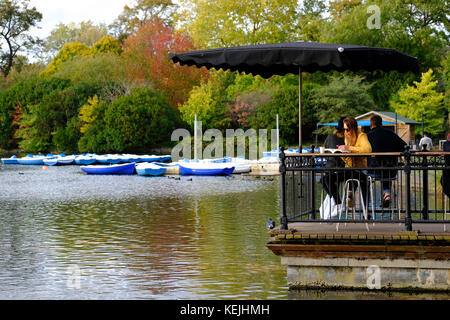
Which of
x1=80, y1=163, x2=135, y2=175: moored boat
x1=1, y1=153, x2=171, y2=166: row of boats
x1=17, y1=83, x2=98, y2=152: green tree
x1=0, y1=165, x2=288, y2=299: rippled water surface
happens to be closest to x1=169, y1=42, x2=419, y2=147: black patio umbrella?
x1=0, y1=165, x2=288, y2=299: rippled water surface

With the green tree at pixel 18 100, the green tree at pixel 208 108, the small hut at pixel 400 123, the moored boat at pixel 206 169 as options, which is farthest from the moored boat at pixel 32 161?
the small hut at pixel 400 123

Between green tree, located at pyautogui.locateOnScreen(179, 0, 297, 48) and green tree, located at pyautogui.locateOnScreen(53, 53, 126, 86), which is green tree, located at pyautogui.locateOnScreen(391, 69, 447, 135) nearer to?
green tree, located at pyautogui.locateOnScreen(179, 0, 297, 48)

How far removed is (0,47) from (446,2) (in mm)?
58208

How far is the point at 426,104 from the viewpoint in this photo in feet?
204

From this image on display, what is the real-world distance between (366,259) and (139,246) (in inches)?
288

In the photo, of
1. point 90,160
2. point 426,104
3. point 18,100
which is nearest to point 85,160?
point 90,160

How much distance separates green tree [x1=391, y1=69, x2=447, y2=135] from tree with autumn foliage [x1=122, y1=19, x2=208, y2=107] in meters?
26.4

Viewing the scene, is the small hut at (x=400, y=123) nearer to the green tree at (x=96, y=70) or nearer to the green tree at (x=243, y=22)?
the green tree at (x=243, y=22)

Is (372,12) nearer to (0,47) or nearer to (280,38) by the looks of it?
(280,38)

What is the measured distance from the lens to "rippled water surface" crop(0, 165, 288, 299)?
1213 cm

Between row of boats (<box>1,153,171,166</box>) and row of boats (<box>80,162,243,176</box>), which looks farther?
row of boats (<box>1,153,171,166</box>)

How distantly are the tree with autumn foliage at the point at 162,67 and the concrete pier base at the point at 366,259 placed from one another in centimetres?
7198

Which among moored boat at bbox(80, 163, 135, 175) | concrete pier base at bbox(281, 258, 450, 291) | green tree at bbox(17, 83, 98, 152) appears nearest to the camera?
concrete pier base at bbox(281, 258, 450, 291)
